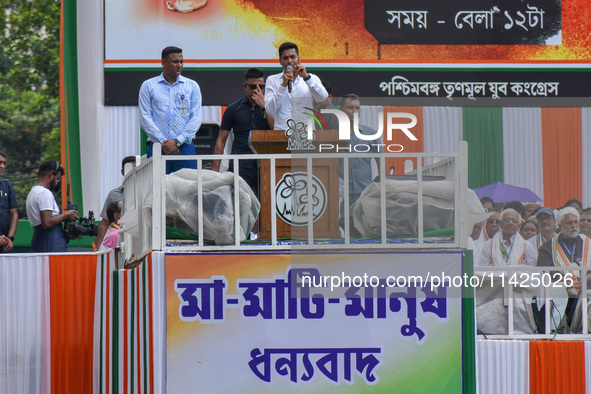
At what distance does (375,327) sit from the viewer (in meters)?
7.36

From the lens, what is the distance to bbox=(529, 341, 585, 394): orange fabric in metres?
8.88

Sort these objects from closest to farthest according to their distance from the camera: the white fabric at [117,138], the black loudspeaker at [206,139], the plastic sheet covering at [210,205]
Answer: the plastic sheet covering at [210,205]
the black loudspeaker at [206,139]
the white fabric at [117,138]

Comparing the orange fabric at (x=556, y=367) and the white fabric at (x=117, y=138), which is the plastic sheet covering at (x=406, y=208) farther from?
the white fabric at (x=117, y=138)

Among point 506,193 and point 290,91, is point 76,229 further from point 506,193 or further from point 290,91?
point 506,193

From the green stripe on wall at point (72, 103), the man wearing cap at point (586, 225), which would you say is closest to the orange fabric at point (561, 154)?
the man wearing cap at point (586, 225)

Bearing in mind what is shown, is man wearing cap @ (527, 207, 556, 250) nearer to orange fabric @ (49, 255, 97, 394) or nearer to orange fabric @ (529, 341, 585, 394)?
orange fabric @ (529, 341, 585, 394)

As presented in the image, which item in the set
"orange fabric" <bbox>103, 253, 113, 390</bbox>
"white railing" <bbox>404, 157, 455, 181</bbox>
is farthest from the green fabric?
"orange fabric" <bbox>103, 253, 113, 390</bbox>

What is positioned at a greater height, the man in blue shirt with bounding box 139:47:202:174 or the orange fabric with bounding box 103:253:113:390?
the man in blue shirt with bounding box 139:47:202:174

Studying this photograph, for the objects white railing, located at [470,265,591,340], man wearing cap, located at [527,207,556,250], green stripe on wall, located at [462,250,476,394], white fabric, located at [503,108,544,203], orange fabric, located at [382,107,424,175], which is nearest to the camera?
green stripe on wall, located at [462,250,476,394]

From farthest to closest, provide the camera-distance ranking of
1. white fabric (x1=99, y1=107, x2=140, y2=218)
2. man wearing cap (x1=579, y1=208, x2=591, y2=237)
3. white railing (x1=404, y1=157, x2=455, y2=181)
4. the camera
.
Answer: white fabric (x1=99, y1=107, x2=140, y2=218) < man wearing cap (x1=579, y1=208, x2=591, y2=237) < the camera < white railing (x1=404, y1=157, x2=455, y2=181)

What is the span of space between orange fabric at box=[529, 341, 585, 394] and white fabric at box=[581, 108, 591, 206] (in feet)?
18.9

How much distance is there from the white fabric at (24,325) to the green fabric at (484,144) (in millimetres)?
6694

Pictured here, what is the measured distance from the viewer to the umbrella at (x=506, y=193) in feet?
44.7

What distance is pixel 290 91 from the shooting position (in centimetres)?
851
